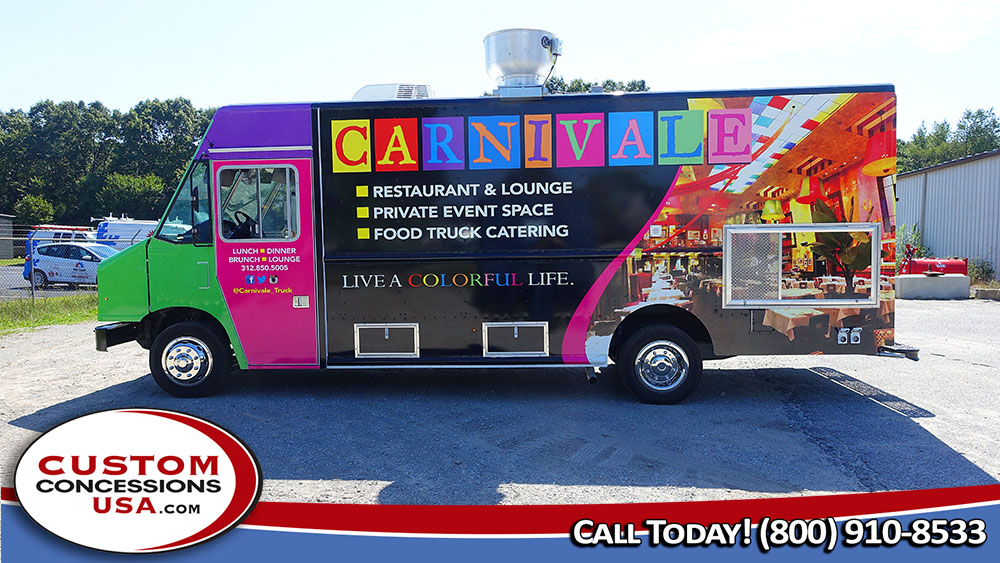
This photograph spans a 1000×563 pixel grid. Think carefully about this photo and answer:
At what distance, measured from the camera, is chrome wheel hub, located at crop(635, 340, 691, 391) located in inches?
260

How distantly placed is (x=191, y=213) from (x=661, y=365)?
5.02 meters

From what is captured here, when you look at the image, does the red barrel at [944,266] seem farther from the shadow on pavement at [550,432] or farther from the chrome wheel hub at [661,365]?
the chrome wheel hub at [661,365]

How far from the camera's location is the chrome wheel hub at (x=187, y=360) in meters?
6.89

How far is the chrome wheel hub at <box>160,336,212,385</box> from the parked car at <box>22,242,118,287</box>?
17433 mm

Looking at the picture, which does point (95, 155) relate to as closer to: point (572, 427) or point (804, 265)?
point (572, 427)

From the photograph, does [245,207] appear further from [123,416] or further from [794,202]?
[794,202]

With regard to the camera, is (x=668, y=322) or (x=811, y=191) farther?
(x=668, y=322)

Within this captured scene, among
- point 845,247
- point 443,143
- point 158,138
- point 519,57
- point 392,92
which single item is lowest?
point 845,247

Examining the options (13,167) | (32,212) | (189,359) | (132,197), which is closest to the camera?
(189,359)

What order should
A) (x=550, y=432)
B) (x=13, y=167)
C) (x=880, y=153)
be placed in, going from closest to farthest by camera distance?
1. (x=550, y=432)
2. (x=880, y=153)
3. (x=13, y=167)

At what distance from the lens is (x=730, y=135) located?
638 centimetres

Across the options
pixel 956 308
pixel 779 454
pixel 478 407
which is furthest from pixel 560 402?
pixel 956 308

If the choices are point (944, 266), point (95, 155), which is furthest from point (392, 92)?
point (95, 155)

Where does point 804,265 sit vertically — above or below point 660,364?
above
